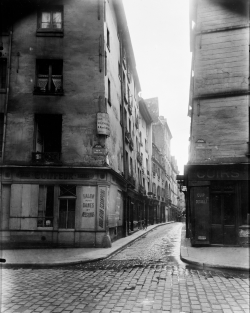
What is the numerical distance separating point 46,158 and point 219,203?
25.4ft

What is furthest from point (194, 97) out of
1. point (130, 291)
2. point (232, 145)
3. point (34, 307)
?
point (34, 307)

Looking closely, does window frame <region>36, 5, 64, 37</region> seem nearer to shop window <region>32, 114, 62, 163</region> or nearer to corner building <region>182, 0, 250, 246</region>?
shop window <region>32, 114, 62, 163</region>

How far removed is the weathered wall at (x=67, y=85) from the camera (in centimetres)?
1395

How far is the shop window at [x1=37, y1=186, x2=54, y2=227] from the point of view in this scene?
1355 centimetres

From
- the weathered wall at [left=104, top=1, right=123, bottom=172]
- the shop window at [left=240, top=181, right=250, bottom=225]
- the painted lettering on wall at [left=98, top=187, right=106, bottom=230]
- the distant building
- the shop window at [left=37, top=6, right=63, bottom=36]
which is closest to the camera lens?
the shop window at [left=240, top=181, right=250, bottom=225]

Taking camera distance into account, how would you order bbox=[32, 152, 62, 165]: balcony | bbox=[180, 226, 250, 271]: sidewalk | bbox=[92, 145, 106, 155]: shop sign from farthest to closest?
bbox=[92, 145, 106, 155]: shop sign
bbox=[32, 152, 62, 165]: balcony
bbox=[180, 226, 250, 271]: sidewalk

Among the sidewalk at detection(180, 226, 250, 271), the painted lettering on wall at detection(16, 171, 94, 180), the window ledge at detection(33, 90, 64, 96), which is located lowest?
the sidewalk at detection(180, 226, 250, 271)

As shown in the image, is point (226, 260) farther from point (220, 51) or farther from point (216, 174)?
point (220, 51)

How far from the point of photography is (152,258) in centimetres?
1032

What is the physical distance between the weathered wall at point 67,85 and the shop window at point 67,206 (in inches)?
48.9

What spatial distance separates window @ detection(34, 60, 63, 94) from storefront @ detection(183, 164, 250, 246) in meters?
7.12

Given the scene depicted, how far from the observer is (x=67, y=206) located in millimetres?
13664

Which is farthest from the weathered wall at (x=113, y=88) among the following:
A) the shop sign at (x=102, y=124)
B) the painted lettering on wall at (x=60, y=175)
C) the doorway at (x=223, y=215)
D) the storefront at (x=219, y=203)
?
the doorway at (x=223, y=215)

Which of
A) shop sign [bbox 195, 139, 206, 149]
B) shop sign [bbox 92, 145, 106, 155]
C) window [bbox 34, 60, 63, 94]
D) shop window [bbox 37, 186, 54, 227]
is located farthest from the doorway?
window [bbox 34, 60, 63, 94]
